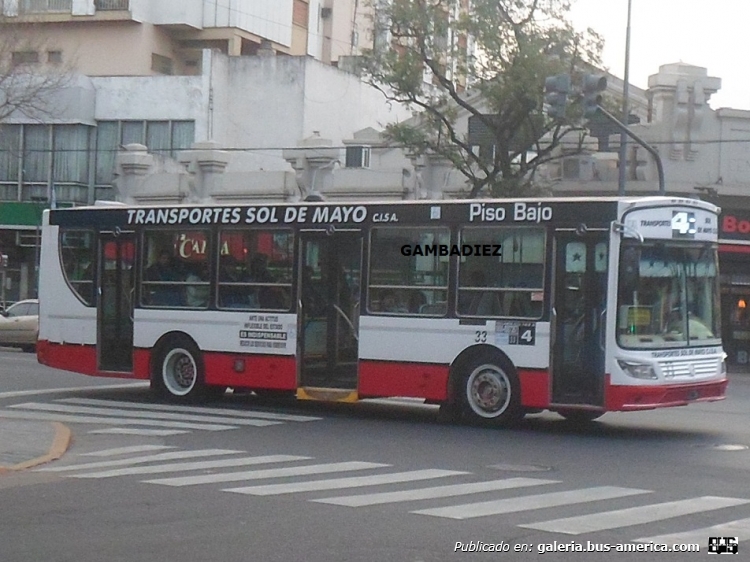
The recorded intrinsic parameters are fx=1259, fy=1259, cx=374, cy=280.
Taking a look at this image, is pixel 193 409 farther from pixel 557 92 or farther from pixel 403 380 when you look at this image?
pixel 557 92

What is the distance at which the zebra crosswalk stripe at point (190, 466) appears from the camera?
12.5 metres

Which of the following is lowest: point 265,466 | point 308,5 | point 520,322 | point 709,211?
point 265,466

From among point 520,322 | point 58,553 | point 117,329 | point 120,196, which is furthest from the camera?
point 120,196

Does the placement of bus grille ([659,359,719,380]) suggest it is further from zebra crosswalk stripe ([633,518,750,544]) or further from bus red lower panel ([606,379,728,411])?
zebra crosswalk stripe ([633,518,750,544])

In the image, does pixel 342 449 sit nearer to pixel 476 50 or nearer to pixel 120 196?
pixel 476 50

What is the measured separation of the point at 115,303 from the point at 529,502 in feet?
36.6

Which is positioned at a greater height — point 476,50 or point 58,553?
point 476,50

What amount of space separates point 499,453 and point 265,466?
277 cm

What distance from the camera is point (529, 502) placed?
10.6m

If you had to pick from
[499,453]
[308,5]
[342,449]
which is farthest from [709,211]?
[308,5]

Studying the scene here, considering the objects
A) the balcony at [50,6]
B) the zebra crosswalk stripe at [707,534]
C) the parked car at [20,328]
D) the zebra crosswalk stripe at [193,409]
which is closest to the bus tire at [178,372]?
the zebra crosswalk stripe at [193,409]

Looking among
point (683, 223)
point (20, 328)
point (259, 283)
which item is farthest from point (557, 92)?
point (20, 328)

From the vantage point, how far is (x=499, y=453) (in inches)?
556

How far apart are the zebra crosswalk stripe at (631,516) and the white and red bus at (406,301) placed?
14.8ft
